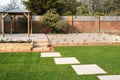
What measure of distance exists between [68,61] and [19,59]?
86.3 inches

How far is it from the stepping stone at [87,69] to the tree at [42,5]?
59.1 ft

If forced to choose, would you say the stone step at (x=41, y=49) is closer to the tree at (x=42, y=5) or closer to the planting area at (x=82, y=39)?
the planting area at (x=82, y=39)

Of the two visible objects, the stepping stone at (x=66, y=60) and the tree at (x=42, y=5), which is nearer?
the stepping stone at (x=66, y=60)

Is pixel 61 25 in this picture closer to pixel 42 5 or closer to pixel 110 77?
pixel 42 5

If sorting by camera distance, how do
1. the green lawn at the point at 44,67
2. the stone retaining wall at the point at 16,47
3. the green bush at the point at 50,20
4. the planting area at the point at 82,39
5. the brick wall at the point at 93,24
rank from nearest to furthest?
the green lawn at the point at 44,67 → the stone retaining wall at the point at 16,47 → the planting area at the point at 82,39 → the green bush at the point at 50,20 → the brick wall at the point at 93,24

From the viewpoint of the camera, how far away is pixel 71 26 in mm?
26141

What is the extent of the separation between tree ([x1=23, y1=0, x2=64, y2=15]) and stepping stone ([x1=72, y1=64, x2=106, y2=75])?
59.1 feet

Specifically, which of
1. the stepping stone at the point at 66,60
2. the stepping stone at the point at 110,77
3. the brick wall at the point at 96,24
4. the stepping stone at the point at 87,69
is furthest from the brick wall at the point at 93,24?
the stepping stone at the point at 110,77

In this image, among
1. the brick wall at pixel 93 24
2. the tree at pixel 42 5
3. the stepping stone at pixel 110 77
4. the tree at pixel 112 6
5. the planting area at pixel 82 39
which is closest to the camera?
the stepping stone at pixel 110 77

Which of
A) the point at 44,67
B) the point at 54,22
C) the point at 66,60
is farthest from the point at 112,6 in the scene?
the point at 44,67

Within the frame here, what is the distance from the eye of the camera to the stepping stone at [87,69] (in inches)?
345

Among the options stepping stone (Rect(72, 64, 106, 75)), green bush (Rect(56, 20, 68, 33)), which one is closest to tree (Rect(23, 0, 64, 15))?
green bush (Rect(56, 20, 68, 33))

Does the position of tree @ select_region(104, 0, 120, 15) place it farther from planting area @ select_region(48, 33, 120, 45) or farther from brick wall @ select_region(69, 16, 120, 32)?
planting area @ select_region(48, 33, 120, 45)

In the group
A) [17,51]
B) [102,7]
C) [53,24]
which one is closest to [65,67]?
[17,51]
